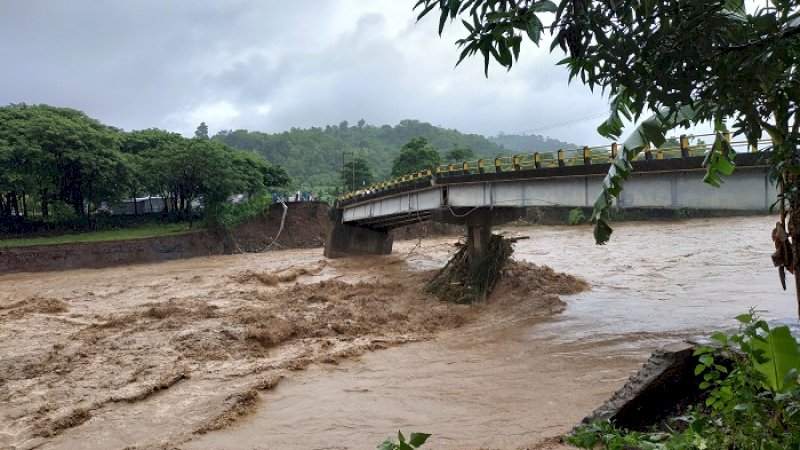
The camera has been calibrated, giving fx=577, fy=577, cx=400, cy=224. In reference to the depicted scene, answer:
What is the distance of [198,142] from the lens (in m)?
46.5

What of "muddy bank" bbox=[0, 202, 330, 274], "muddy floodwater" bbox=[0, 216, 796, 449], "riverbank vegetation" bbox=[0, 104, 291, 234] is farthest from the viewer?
"riverbank vegetation" bbox=[0, 104, 291, 234]

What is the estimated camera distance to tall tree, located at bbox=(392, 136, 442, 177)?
61.4 m

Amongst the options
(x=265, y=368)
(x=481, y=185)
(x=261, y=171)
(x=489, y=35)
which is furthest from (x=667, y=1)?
(x=261, y=171)

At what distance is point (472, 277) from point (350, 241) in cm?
1929

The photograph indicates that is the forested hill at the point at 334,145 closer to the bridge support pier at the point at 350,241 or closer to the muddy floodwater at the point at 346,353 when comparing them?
the bridge support pier at the point at 350,241

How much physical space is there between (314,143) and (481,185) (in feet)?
316

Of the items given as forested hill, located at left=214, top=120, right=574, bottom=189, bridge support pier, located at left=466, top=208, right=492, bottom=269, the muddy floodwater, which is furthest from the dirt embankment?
forested hill, located at left=214, top=120, right=574, bottom=189

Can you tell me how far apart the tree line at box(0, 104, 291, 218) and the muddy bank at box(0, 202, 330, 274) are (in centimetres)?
306

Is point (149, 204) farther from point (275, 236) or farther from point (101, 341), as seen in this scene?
point (101, 341)

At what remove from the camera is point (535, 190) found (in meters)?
20.6

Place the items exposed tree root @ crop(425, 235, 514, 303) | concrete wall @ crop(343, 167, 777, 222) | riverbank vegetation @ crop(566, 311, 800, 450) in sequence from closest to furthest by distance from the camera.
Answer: riverbank vegetation @ crop(566, 311, 800, 450) < concrete wall @ crop(343, 167, 777, 222) < exposed tree root @ crop(425, 235, 514, 303)

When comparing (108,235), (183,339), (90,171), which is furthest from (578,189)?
(90,171)

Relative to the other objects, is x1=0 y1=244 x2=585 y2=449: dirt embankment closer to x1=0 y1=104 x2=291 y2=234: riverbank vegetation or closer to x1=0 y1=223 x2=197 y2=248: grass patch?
x1=0 y1=223 x2=197 y2=248: grass patch

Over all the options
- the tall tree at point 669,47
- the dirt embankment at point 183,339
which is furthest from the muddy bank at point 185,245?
the tall tree at point 669,47
